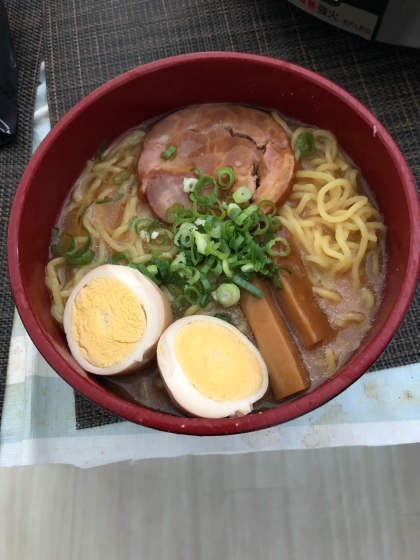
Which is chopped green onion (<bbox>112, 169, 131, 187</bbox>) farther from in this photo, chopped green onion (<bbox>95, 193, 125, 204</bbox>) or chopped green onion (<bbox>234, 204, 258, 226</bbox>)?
chopped green onion (<bbox>234, 204, 258, 226</bbox>)

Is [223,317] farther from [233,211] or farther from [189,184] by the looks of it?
Result: [189,184]

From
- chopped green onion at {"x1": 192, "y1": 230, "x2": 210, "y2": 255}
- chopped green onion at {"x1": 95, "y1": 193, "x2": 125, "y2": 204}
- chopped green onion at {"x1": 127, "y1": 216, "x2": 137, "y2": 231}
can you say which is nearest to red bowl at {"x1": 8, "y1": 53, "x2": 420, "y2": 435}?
chopped green onion at {"x1": 95, "y1": 193, "x2": 125, "y2": 204}

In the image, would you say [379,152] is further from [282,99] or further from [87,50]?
[87,50]

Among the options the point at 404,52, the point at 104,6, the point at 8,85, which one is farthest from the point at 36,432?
the point at 404,52

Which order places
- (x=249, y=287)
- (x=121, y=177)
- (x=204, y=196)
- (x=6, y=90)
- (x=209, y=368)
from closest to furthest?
(x=209, y=368) → (x=249, y=287) → (x=204, y=196) → (x=121, y=177) → (x=6, y=90)

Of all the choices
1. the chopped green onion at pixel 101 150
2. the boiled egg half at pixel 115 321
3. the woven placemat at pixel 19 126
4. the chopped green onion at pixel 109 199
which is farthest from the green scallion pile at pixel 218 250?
the woven placemat at pixel 19 126

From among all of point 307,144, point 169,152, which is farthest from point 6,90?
point 307,144

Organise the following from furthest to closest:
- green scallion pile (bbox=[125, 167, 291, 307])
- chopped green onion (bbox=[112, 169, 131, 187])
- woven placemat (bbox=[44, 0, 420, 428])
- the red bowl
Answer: woven placemat (bbox=[44, 0, 420, 428])
chopped green onion (bbox=[112, 169, 131, 187])
green scallion pile (bbox=[125, 167, 291, 307])
the red bowl
